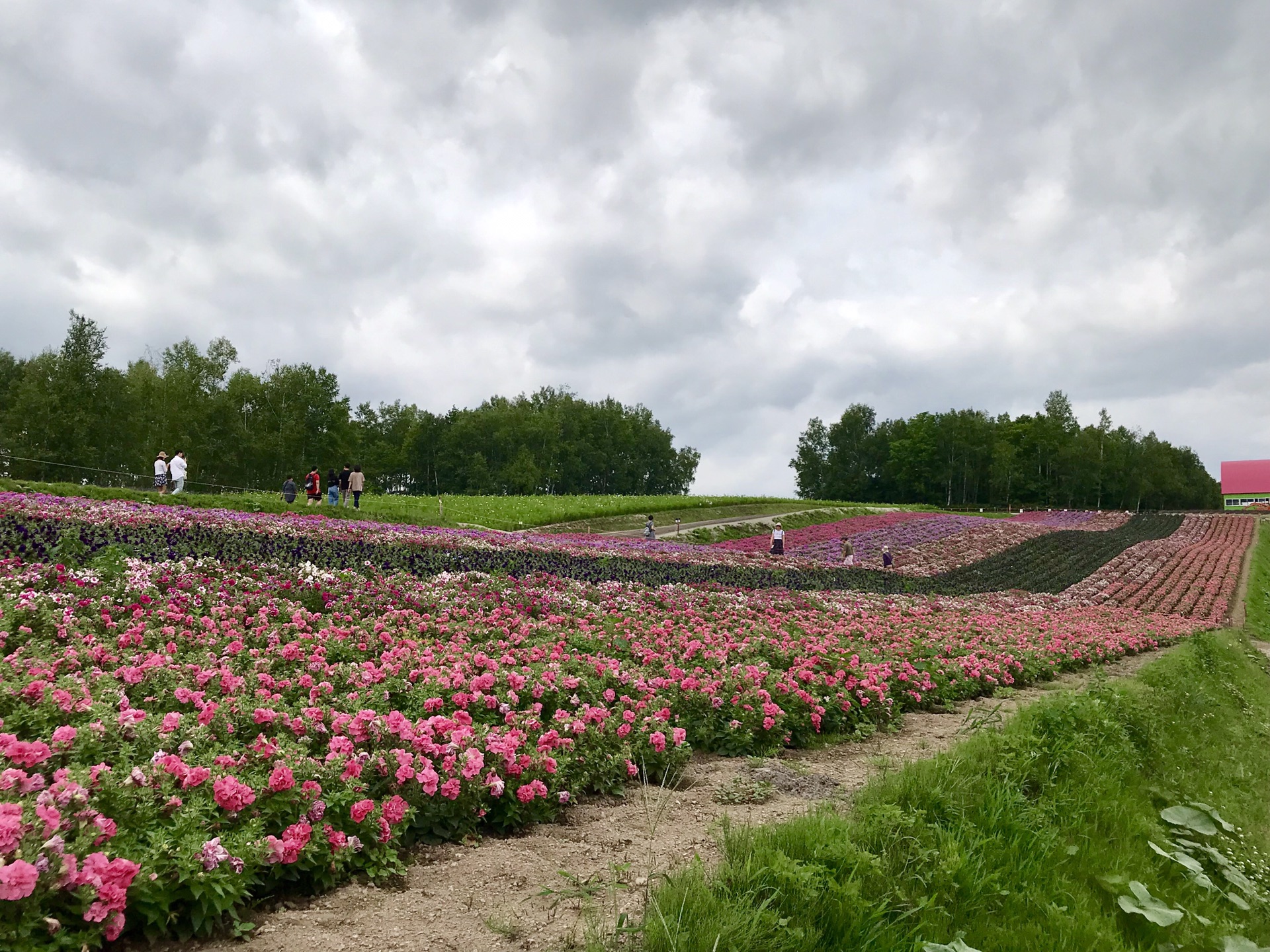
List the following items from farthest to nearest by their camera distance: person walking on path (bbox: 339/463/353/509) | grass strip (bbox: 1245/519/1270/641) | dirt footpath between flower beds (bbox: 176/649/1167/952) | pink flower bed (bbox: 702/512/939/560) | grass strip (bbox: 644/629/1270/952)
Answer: pink flower bed (bbox: 702/512/939/560), person walking on path (bbox: 339/463/353/509), grass strip (bbox: 1245/519/1270/641), grass strip (bbox: 644/629/1270/952), dirt footpath between flower beds (bbox: 176/649/1167/952)

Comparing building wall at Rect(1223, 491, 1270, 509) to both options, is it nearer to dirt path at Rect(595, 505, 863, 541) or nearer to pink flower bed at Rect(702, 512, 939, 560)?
pink flower bed at Rect(702, 512, 939, 560)

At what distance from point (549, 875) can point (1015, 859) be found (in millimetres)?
3010

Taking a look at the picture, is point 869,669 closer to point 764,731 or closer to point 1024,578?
point 764,731

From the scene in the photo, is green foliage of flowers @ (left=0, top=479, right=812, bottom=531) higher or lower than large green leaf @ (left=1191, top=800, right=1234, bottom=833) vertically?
higher

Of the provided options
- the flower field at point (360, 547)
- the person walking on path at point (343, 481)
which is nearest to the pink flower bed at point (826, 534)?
the flower field at point (360, 547)

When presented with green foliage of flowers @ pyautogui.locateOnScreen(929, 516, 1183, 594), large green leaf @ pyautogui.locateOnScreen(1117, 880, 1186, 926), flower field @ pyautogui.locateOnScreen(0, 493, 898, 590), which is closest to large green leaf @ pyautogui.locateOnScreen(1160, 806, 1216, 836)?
large green leaf @ pyautogui.locateOnScreen(1117, 880, 1186, 926)

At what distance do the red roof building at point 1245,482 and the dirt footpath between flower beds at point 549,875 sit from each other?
7851 centimetres

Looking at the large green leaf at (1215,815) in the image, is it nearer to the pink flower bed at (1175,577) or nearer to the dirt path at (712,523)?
the pink flower bed at (1175,577)

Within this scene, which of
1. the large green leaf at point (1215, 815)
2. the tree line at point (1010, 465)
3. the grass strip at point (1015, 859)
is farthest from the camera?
the tree line at point (1010, 465)

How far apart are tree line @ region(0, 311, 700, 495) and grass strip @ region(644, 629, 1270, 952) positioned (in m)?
31.6

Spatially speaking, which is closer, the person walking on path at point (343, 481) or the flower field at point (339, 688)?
the flower field at point (339, 688)

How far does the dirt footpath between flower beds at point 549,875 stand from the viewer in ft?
10.7

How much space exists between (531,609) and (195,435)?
170 feet

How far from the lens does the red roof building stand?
67.4 metres
